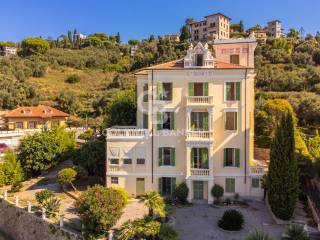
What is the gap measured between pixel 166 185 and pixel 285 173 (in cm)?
1051

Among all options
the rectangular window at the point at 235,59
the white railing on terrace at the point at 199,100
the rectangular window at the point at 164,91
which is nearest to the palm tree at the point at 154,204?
the white railing on terrace at the point at 199,100

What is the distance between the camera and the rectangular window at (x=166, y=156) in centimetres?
2606

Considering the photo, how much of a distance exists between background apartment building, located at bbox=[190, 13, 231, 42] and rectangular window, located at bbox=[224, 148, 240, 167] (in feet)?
332

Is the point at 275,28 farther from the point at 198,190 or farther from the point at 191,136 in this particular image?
the point at 198,190

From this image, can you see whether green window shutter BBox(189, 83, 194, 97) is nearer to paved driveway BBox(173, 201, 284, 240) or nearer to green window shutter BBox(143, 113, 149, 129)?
green window shutter BBox(143, 113, 149, 129)

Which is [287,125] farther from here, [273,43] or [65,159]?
[273,43]

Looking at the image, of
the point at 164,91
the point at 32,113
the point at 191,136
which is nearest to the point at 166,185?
the point at 191,136

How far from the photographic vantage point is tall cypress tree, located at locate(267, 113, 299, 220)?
67.3 ft

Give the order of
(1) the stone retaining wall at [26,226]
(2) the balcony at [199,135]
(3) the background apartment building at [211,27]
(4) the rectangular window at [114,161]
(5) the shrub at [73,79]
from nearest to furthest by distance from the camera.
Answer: (1) the stone retaining wall at [26,226] → (2) the balcony at [199,135] → (4) the rectangular window at [114,161] → (5) the shrub at [73,79] → (3) the background apartment building at [211,27]

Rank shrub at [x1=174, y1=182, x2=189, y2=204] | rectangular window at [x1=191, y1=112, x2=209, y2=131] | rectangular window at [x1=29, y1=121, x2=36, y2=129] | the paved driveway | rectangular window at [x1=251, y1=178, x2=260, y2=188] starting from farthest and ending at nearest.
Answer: rectangular window at [x1=29, y1=121, x2=36, y2=129] → rectangular window at [x1=251, y1=178, x2=260, y2=188] → rectangular window at [x1=191, y1=112, x2=209, y2=131] → shrub at [x1=174, y1=182, x2=189, y2=204] → the paved driveway

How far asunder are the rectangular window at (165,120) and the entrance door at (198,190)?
17.9ft

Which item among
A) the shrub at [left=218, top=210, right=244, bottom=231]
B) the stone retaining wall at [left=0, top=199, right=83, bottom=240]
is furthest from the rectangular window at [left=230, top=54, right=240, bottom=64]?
the stone retaining wall at [left=0, top=199, right=83, bottom=240]

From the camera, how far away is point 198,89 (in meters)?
25.9

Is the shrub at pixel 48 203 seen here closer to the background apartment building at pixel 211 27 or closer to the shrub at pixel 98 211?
the shrub at pixel 98 211
